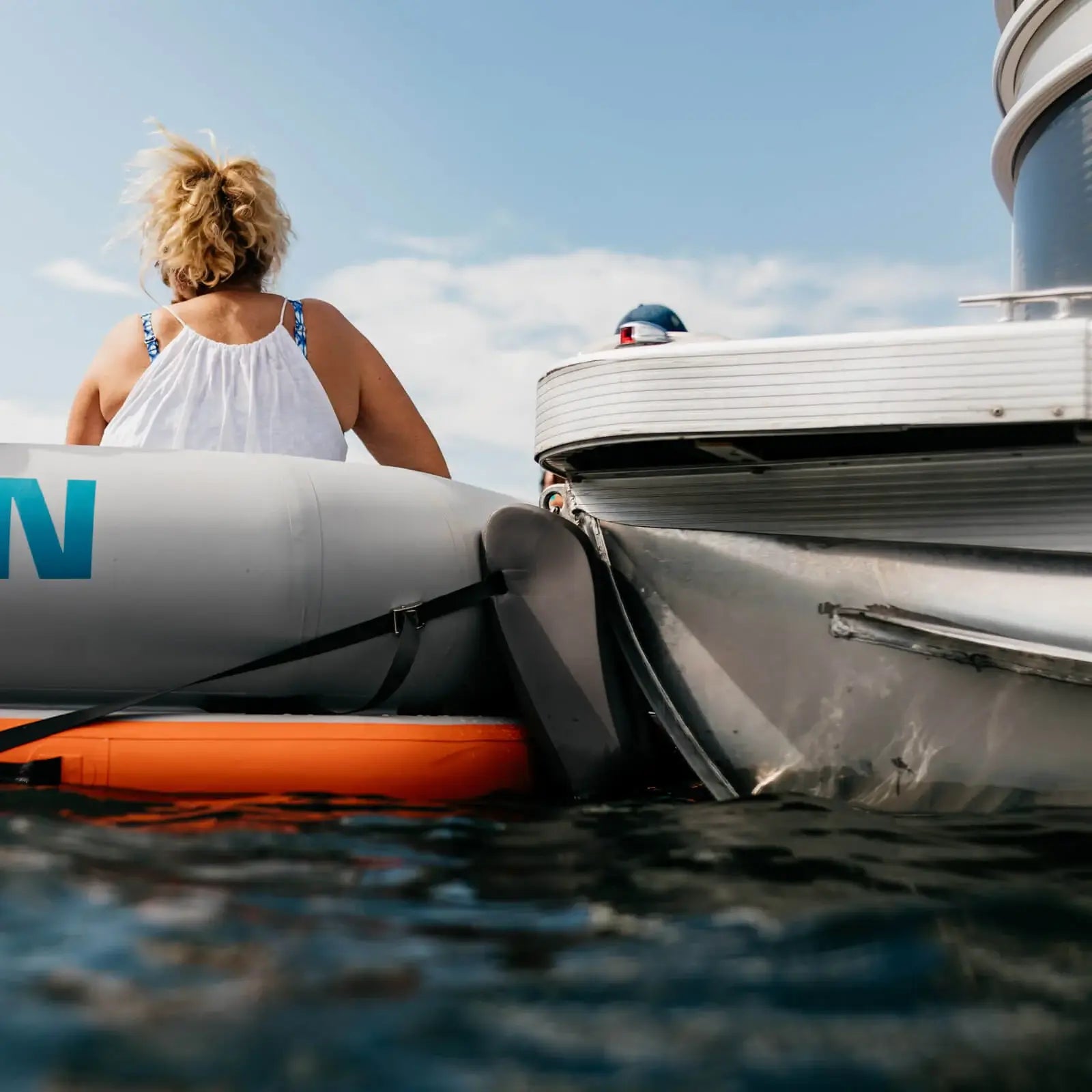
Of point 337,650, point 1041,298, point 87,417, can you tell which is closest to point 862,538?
point 1041,298

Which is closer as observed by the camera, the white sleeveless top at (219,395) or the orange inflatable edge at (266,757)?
the orange inflatable edge at (266,757)

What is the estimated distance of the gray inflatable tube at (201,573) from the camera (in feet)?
7.57

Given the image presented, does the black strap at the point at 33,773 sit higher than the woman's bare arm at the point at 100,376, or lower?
lower

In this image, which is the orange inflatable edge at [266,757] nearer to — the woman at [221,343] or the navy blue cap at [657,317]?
the woman at [221,343]

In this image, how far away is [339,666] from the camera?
2475 millimetres

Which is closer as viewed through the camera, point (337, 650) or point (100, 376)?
point (337, 650)

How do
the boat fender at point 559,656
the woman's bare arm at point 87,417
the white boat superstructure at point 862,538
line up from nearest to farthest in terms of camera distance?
the white boat superstructure at point 862,538, the boat fender at point 559,656, the woman's bare arm at point 87,417

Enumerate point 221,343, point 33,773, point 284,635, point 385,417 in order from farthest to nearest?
point 385,417
point 221,343
point 284,635
point 33,773

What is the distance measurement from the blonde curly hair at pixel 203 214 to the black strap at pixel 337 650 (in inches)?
37.2

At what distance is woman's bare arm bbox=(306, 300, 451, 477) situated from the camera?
2768mm

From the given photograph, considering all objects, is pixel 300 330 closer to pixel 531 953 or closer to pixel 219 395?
pixel 219 395

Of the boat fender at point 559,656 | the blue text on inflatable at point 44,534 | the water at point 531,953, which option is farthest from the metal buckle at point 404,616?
the blue text on inflatable at point 44,534

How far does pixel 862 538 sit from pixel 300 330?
4.67ft

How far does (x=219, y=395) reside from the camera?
8.64 feet
